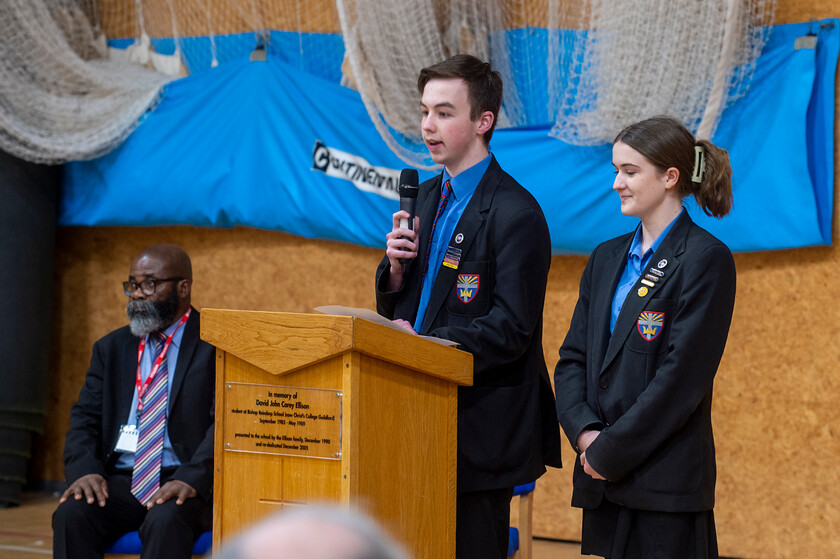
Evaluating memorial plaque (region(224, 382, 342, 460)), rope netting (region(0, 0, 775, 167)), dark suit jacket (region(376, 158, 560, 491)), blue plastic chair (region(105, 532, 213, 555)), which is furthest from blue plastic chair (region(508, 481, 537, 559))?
rope netting (region(0, 0, 775, 167))

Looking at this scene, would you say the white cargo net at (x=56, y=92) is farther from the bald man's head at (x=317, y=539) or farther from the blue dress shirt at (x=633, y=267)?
the bald man's head at (x=317, y=539)

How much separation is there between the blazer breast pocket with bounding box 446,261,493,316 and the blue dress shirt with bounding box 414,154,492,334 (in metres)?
0.10

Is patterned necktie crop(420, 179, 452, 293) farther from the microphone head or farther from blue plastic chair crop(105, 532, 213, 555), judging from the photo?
blue plastic chair crop(105, 532, 213, 555)

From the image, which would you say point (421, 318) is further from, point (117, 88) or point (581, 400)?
point (117, 88)

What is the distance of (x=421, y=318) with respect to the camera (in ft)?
9.50

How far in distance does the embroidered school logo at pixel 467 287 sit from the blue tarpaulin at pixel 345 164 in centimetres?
222

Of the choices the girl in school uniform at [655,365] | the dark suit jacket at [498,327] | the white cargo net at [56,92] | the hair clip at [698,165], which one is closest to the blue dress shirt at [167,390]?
the dark suit jacket at [498,327]

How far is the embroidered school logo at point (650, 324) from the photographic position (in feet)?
8.99

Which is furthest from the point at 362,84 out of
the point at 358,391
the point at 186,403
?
the point at 358,391

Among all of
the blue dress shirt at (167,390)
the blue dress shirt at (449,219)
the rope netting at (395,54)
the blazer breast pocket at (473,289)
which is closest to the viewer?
the blazer breast pocket at (473,289)

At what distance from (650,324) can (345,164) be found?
3.27 metres

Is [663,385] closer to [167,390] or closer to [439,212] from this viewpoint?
[439,212]

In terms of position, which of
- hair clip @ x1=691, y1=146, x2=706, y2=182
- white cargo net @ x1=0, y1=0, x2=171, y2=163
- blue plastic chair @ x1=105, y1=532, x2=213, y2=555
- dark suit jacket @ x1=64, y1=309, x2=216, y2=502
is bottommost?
blue plastic chair @ x1=105, y1=532, x2=213, y2=555

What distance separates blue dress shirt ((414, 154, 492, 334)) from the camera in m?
2.90
